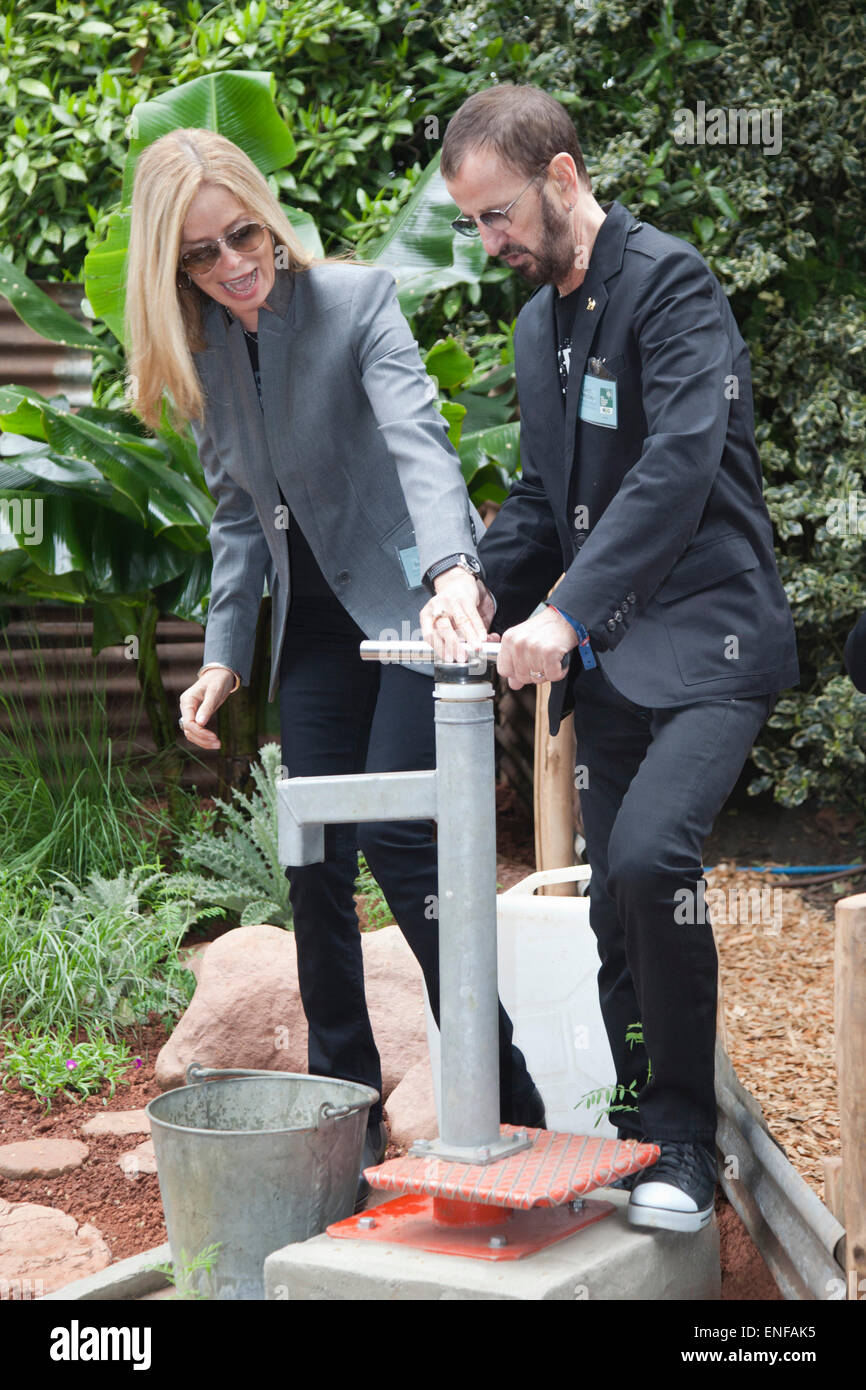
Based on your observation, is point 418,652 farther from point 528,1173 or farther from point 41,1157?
point 41,1157

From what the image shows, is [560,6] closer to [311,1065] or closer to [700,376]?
[700,376]

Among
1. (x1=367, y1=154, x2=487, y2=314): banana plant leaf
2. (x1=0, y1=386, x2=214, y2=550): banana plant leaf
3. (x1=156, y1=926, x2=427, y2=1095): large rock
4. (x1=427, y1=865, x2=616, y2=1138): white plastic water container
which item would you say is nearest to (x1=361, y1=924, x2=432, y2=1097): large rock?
(x1=156, y1=926, x2=427, y2=1095): large rock

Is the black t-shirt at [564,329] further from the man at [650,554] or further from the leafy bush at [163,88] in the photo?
the leafy bush at [163,88]

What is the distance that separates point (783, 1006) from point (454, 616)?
2.59 m

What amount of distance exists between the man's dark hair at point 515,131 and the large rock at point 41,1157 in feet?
7.58

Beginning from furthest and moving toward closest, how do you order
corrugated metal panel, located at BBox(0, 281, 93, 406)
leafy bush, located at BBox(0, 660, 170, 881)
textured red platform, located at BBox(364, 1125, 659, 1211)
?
corrugated metal panel, located at BBox(0, 281, 93, 406) < leafy bush, located at BBox(0, 660, 170, 881) < textured red platform, located at BBox(364, 1125, 659, 1211)

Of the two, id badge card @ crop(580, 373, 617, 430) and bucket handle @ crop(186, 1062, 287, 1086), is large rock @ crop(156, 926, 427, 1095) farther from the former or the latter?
id badge card @ crop(580, 373, 617, 430)

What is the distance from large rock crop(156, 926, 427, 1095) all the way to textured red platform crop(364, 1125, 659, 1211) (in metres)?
1.39

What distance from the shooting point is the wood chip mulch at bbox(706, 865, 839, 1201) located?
3.43m

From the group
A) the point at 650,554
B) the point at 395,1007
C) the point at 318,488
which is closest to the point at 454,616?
the point at 650,554

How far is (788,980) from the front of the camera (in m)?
4.46

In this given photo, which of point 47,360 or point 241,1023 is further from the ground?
point 47,360

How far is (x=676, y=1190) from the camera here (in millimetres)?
2111

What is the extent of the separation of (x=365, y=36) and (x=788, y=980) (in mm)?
4233
